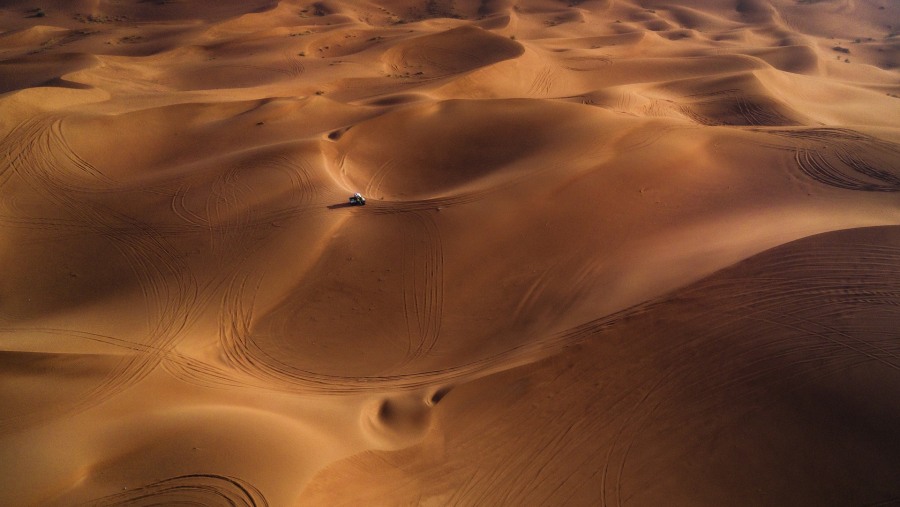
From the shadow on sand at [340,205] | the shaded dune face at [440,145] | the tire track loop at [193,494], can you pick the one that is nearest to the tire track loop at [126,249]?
the tire track loop at [193,494]

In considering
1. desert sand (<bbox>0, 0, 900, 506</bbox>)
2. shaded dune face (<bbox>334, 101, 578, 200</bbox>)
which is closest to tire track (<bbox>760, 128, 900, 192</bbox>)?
desert sand (<bbox>0, 0, 900, 506</bbox>)

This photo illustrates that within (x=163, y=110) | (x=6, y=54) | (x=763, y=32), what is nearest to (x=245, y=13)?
(x=6, y=54)

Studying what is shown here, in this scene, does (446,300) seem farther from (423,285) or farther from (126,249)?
(126,249)

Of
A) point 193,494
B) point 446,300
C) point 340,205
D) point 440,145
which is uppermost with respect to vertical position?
point 440,145

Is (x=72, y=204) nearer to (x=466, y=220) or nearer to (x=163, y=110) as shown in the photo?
(x=163, y=110)

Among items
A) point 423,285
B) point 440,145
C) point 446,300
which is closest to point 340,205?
point 423,285

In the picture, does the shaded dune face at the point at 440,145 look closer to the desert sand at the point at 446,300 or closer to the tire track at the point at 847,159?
the desert sand at the point at 446,300
